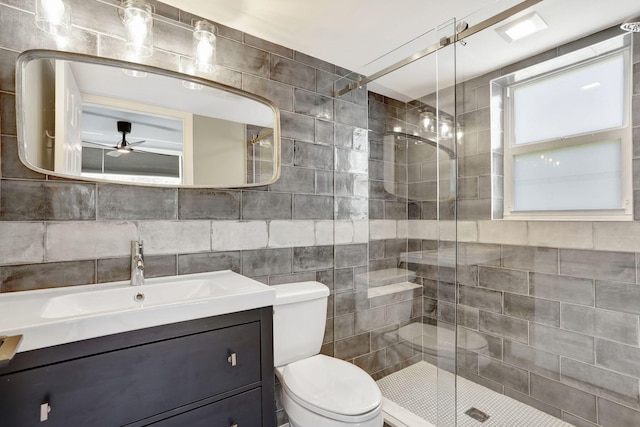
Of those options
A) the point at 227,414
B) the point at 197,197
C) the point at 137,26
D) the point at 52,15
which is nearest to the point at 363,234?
the point at 197,197

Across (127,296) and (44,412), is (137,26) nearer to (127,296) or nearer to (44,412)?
(127,296)

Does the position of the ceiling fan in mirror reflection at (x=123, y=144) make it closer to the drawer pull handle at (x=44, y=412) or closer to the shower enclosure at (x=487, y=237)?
the drawer pull handle at (x=44, y=412)

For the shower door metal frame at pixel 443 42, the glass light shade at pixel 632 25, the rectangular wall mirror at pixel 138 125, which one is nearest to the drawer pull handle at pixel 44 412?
the rectangular wall mirror at pixel 138 125

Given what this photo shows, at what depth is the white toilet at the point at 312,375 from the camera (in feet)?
4.31

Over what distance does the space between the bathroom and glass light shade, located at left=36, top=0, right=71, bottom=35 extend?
41 mm

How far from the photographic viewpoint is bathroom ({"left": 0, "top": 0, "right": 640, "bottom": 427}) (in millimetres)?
1316

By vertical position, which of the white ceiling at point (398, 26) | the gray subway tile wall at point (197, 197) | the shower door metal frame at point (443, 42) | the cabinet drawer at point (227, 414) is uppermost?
the white ceiling at point (398, 26)

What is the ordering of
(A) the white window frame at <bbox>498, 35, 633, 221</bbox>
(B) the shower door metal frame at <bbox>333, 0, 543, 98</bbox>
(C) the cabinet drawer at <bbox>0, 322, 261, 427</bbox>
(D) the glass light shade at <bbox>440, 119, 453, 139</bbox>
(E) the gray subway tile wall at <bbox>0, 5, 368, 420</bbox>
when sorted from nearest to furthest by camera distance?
(C) the cabinet drawer at <bbox>0, 322, 261, 427</bbox>
(E) the gray subway tile wall at <bbox>0, 5, 368, 420</bbox>
(B) the shower door metal frame at <bbox>333, 0, 543, 98</bbox>
(A) the white window frame at <bbox>498, 35, 633, 221</bbox>
(D) the glass light shade at <bbox>440, 119, 453, 139</bbox>

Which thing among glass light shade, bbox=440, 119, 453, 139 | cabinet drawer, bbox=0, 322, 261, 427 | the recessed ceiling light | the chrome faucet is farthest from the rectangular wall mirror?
the recessed ceiling light

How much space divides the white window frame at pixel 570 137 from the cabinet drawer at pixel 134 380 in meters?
1.99

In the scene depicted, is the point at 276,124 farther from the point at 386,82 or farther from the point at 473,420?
the point at 473,420

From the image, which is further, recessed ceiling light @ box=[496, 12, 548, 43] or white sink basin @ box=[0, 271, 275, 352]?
recessed ceiling light @ box=[496, 12, 548, 43]

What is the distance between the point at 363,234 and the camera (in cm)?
229

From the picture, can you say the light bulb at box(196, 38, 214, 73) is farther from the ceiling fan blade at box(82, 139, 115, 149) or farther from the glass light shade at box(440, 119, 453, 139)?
the glass light shade at box(440, 119, 453, 139)
